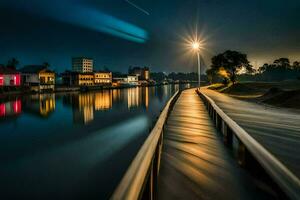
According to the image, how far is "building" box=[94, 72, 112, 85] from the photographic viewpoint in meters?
122

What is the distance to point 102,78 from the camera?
12675 centimetres

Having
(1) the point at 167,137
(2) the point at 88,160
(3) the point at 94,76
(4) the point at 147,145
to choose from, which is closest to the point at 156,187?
(4) the point at 147,145

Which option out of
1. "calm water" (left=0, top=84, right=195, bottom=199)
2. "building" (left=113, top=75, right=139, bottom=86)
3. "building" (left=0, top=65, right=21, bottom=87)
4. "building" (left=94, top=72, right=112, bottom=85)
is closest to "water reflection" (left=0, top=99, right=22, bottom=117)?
"calm water" (left=0, top=84, right=195, bottom=199)

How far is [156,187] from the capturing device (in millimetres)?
4602

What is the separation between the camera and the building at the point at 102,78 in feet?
402

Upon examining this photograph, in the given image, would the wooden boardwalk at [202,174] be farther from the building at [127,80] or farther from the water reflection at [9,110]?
the building at [127,80]

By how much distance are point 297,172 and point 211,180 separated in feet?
5.36

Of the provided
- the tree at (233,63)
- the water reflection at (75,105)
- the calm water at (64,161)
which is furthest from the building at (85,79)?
the calm water at (64,161)

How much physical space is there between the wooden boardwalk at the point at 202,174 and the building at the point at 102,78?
117151 millimetres

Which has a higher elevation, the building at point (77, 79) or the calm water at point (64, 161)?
the building at point (77, 79)

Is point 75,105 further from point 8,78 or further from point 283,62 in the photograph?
point 283,62

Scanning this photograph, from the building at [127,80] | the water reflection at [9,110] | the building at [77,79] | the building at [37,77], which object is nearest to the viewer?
the water reflection at [9,110]

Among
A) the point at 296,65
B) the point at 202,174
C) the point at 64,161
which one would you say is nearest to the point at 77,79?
the point at 64,161

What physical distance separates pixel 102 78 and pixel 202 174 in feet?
409
